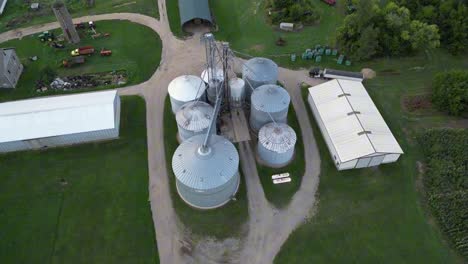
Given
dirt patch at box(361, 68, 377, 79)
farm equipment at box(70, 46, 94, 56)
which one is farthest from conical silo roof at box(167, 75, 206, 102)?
dirt patch at box(361, 68, 377, 79)

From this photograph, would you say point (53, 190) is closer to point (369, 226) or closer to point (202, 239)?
point (202, 239)

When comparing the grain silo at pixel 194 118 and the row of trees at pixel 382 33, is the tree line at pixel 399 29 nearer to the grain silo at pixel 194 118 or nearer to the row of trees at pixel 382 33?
the row of trees at pixel 382 33

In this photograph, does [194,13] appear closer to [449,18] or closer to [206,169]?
[206,169]

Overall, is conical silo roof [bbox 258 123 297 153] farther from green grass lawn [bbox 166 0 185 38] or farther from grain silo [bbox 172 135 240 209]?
green grass lawn [bbox 166 0 185 38]

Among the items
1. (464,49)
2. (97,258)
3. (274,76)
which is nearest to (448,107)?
(464,49)

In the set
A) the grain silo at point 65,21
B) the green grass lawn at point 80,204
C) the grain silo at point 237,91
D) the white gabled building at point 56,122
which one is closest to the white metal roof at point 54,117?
the white gabled building at point 56,122
